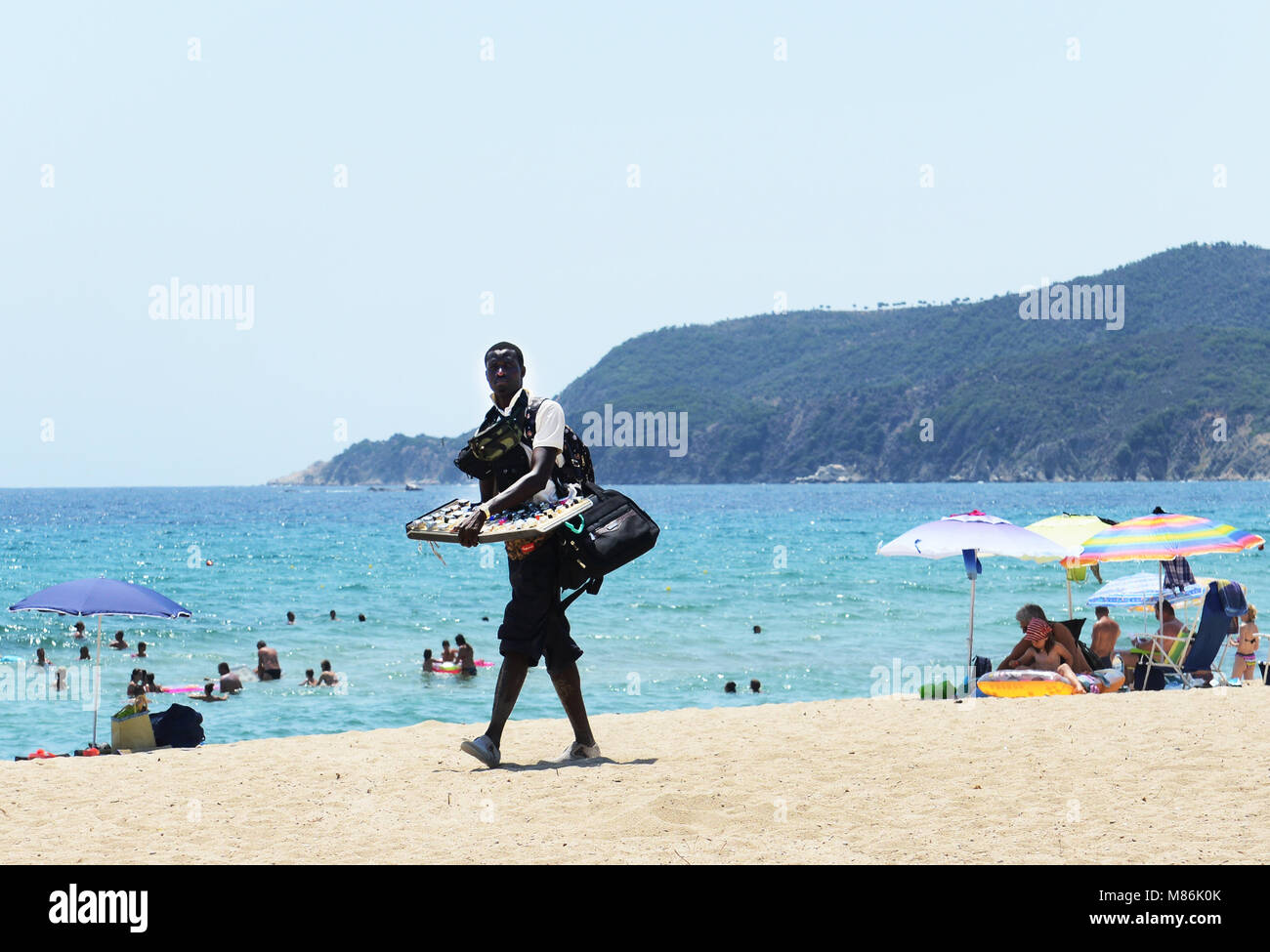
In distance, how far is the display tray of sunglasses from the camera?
20.0 feet

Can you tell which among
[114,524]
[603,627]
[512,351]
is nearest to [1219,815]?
[512,351]

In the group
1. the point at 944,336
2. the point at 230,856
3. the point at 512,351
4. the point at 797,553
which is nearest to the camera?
the point at 230,856

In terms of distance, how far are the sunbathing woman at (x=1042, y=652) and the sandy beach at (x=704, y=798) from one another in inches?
115

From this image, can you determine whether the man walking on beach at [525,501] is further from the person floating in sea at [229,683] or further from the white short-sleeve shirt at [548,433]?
the person floating in sea at [229,683]

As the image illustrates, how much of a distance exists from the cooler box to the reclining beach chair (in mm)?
9210

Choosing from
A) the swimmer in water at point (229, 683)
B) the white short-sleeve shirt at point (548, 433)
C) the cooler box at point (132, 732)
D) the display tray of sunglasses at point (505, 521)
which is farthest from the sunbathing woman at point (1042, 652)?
the swimmer in water at point (229, 683)

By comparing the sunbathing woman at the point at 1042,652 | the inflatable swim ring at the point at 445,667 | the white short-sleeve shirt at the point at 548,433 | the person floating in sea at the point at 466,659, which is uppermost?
the white short-sleeve shirt at the point at 548,433

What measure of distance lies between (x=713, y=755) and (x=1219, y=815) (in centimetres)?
289

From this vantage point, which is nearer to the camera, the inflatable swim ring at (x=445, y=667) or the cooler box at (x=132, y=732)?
the cooler box at (x=132, y=732)

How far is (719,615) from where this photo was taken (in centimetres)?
2923

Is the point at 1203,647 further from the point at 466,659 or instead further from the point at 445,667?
the point at 445,667

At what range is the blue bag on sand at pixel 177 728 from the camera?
34.8ft

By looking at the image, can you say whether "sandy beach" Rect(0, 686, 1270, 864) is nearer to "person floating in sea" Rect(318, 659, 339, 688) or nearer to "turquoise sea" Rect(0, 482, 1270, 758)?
"turquoise sea" Rect(0, 482, 1270, 758)

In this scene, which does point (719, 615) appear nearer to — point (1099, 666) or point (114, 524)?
point (1099, 666)
